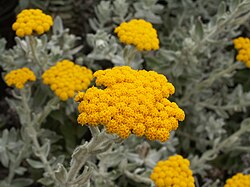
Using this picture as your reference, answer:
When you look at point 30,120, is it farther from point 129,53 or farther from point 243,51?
point 243,51

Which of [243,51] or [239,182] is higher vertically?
[243,51]

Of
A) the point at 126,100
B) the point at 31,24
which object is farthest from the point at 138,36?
the point at 126,100

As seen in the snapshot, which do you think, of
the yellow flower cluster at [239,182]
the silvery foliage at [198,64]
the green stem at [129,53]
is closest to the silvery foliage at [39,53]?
the silvery foliage at [198,64]

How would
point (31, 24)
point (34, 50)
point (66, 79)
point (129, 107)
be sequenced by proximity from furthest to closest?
point (34, 50) < point (66, 79) < point (31, 24) < point (129, 107)

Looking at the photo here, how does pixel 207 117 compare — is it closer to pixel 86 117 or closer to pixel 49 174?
pixel 49 174

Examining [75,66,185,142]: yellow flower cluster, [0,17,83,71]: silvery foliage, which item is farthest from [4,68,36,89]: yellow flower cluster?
[75,66,185,142]: yellow flower cluster

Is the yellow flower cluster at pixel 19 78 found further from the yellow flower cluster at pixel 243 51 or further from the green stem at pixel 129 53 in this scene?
the yellow flower cluster at pixel 243 51
